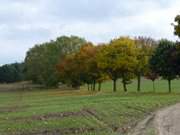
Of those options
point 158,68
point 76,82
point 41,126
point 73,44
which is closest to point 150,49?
point 158,68

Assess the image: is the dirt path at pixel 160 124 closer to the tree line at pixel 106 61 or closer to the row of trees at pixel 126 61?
the tree line at pixel 106 61

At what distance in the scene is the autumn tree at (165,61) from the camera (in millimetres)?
72375

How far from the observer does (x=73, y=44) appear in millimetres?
133125

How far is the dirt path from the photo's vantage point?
81.4 ft

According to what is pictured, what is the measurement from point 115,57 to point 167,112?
4964cm

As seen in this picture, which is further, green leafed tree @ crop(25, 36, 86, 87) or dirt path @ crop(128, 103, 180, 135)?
green leafed tree @ crop(25, 36, 86, 87)

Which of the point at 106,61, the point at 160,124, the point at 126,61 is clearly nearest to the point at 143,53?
the point at 126,61

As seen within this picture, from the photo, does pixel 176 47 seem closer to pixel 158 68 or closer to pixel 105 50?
pixel 158 68

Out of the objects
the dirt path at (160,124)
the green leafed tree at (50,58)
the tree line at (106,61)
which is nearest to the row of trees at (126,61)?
the tree line at (106,61)

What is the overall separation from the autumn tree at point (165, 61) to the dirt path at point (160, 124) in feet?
118

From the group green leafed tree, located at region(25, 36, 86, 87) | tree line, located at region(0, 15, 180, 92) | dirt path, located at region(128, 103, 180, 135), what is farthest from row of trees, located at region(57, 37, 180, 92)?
dirt path, located at region(128, 103, 180, 135)

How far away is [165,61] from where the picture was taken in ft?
239

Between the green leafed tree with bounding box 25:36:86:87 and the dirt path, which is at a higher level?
the green leafed tree with bounding box 25:36:86:87

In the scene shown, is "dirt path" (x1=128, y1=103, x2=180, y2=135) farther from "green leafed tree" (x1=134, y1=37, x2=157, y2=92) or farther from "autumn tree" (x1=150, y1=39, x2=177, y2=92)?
"green leafed tree" (x1=134, y1=37, x2=157, y2=92)
